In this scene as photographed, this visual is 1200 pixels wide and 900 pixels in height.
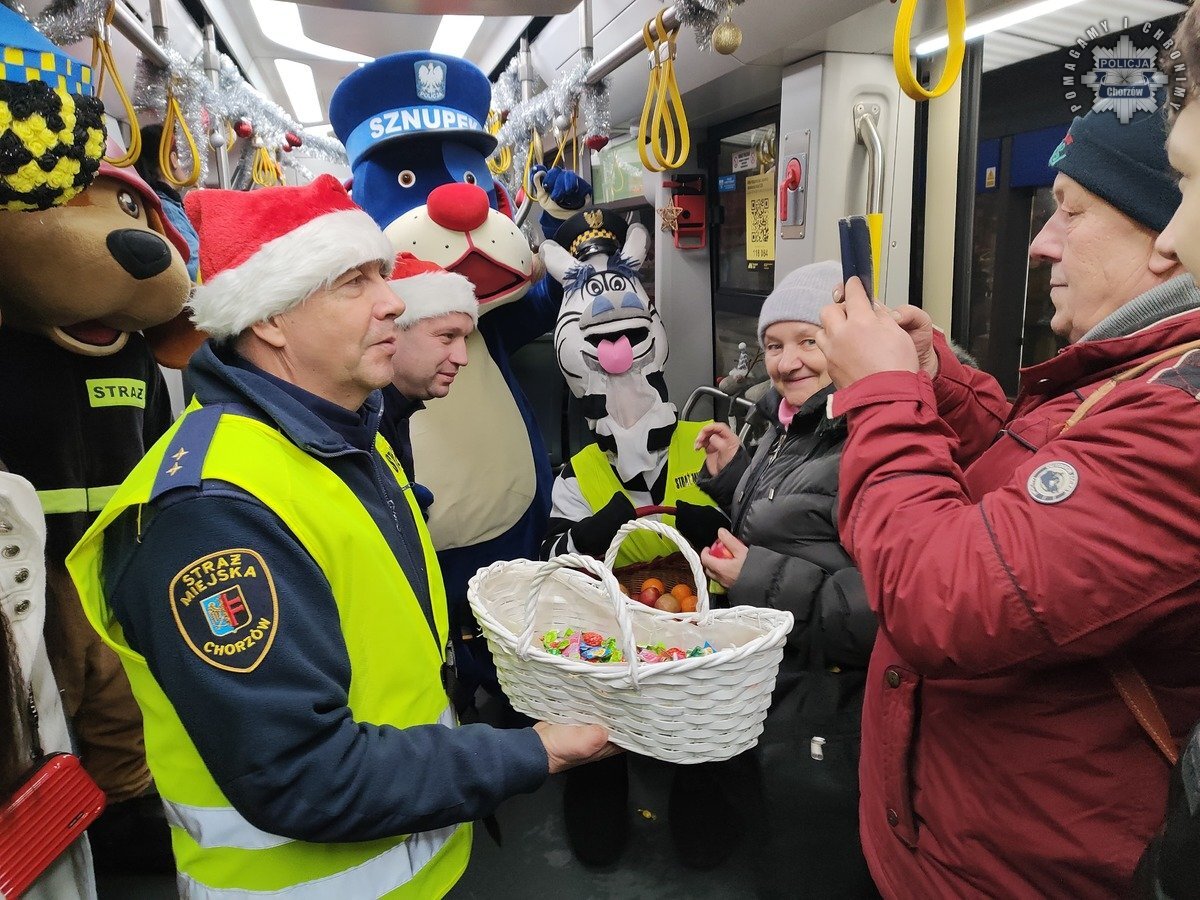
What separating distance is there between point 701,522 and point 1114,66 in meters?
1.26

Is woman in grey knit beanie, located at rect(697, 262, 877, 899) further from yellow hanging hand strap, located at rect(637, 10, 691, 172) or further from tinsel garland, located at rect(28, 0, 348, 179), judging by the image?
tinsel garland, located at rect(28, 0, 348, 179)

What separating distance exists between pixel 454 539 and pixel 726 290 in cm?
157

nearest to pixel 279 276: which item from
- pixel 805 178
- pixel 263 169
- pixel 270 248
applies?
pixel 270 248

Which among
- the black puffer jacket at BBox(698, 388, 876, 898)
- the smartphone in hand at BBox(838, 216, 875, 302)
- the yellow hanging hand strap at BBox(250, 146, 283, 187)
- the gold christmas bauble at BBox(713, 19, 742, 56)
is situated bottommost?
the black puffer jacket at BBox(698, 388, 876, 898)

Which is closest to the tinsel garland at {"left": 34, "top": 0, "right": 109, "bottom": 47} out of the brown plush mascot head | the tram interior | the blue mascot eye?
the tram interior

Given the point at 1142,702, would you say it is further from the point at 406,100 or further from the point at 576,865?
the point at 406,100

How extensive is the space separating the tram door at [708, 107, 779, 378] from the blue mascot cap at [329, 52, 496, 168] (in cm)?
100

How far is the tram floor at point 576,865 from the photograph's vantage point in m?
1.08

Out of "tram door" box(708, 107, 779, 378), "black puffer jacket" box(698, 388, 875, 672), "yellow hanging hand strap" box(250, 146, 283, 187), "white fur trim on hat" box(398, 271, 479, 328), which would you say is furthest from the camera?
"yellow hanging hand strap" box(250, 146, 283, 187)

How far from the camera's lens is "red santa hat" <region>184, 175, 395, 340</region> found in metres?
1.03

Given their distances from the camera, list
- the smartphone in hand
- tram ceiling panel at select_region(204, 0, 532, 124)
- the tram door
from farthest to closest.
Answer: tram ceiling panel at select_region(204, 0, 532, 124)
the tram door
the smartphone in hand

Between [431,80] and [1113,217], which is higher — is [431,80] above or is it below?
above

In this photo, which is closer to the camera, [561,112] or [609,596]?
[609,596]

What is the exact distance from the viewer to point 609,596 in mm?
1106
